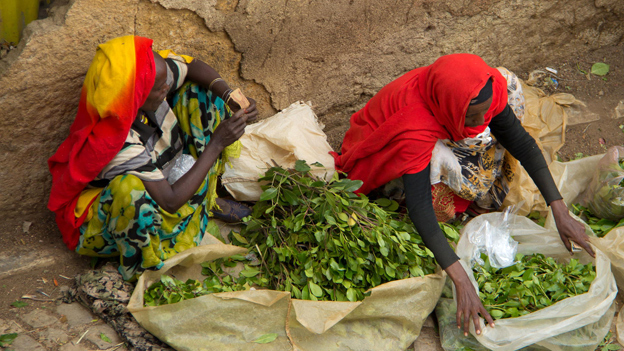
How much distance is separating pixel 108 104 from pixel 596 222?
2507mm

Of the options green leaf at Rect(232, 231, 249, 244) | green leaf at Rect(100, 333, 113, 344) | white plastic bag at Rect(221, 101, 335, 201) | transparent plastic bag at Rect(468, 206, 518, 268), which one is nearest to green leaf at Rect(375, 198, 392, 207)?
white plastic bag at Rect(221, 101, 335, 201)

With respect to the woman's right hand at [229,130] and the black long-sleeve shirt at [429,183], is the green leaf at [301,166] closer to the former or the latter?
the woman's right hand at [229,130]

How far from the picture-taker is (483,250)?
243 cm

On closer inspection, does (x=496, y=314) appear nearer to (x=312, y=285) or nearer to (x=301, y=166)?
(x=312, y=285)

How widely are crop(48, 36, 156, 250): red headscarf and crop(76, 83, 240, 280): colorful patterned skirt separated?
5.0 inches

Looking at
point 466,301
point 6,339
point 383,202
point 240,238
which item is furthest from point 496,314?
point 6,339

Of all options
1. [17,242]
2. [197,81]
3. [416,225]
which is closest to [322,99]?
[197,81]

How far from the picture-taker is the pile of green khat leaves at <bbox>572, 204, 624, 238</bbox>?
2.61m

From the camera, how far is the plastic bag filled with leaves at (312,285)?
2.00 metres

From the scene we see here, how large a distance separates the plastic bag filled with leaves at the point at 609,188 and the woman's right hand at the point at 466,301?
41.1 inches

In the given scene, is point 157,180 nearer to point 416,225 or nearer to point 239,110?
point 239,110

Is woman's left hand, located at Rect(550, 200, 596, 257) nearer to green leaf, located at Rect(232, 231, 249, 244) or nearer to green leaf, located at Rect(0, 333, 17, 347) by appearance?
green leaf, located at Rect(232, 231, 249, 244)

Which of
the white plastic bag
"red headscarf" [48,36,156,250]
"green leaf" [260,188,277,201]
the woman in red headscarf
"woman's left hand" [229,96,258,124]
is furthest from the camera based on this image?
the white plastic bag

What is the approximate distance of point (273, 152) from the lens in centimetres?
268
